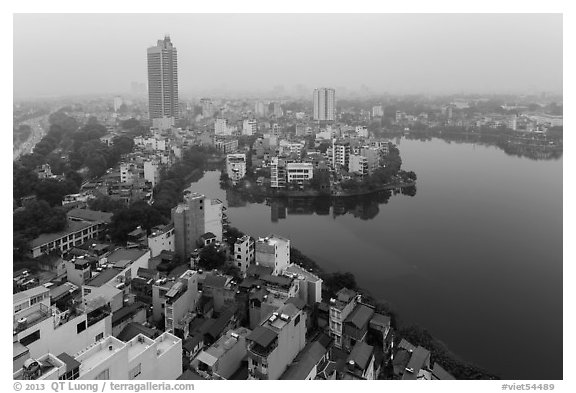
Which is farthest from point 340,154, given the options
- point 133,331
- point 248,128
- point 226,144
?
point 133,331

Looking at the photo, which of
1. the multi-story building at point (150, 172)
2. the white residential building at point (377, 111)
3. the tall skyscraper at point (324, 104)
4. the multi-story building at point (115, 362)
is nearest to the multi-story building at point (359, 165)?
the multi-story building at point (150, 172)

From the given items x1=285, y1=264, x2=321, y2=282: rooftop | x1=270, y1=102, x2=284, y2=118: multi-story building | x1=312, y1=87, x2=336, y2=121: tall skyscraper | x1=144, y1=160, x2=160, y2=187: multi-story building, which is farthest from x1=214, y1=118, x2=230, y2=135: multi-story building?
x1=285, y1=264, x2=321, y2=282: rooftop

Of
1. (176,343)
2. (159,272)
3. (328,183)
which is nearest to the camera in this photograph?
(176,343)

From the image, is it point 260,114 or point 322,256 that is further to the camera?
point 260,114

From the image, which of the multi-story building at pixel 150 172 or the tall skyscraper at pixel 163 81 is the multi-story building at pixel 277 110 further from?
the multi-story building at pixel 150 172

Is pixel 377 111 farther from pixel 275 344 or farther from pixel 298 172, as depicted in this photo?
pixel 275 344

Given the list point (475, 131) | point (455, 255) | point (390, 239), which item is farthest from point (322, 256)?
point (475, 131)

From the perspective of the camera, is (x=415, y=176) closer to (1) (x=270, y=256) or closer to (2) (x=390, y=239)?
(2) (x=390, y=239)

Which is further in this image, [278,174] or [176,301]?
[278,174]
